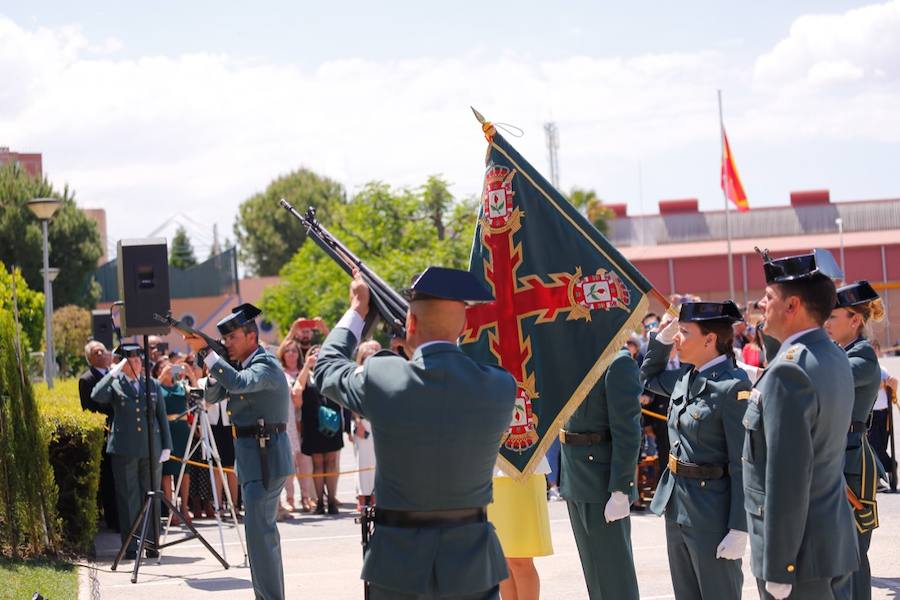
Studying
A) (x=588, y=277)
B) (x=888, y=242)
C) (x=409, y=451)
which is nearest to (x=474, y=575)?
(x=409, y=451)

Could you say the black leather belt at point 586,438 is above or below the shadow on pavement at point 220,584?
above

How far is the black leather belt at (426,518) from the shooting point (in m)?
4.43

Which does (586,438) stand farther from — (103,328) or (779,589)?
(103,328)

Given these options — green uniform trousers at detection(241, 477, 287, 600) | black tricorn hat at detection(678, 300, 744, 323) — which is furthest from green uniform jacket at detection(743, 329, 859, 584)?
green uniform trousers at detection(241, 477, 287, 600)

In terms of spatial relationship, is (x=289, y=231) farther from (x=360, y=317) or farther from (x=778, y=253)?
(x=360, y=317)

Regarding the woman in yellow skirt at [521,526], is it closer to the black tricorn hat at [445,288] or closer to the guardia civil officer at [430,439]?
the guardia civil officer at [430,439]

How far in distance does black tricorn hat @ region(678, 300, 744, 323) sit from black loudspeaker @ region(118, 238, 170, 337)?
19.4 ft

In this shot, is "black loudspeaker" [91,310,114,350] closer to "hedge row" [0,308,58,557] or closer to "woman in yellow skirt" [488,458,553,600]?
"hedge row" [0,308,58,557]

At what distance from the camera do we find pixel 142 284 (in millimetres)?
10641

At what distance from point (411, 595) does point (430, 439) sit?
615 mm

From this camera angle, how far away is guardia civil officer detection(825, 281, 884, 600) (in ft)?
19.6

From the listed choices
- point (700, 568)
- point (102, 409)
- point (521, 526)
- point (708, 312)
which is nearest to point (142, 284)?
point (102, 409)

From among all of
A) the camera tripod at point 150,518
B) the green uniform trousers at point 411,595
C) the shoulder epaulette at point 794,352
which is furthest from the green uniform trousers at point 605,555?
the camera tripod at point 150,518

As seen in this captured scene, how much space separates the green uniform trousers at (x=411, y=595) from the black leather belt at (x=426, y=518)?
256 millimetres
